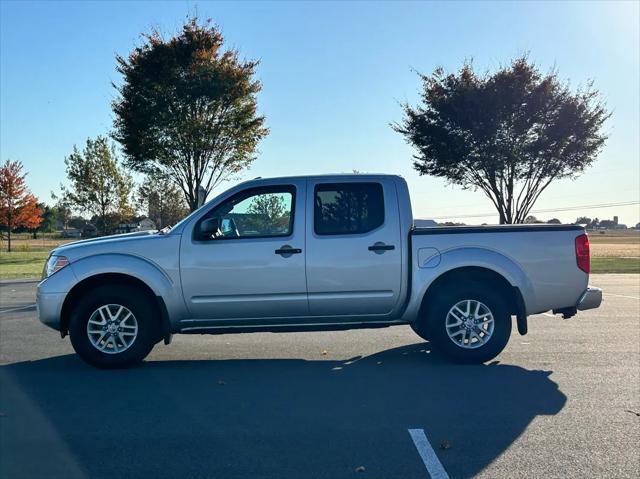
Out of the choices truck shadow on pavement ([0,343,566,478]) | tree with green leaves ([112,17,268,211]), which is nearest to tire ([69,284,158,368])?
truck shadow on pavement ([0,343,566,478])

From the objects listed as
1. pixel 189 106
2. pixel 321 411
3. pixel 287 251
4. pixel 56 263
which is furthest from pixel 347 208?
pixel 189 106

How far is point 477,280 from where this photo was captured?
696 cm

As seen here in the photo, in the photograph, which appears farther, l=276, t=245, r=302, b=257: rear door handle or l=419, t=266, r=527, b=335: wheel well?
l=419, t=266, r=527, b=335: wheel well

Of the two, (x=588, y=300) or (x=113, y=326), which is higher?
(x=588, y=300)

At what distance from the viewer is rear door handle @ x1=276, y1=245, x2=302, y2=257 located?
21.9 ft

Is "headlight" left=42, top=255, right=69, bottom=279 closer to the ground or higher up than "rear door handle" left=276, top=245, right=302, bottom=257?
closer to the ground

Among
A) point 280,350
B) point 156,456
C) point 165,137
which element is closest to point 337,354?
point 280,350

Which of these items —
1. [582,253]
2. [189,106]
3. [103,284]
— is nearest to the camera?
[103,284]

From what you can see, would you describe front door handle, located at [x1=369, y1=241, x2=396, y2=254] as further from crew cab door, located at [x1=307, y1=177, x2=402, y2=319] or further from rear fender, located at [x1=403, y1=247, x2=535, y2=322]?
rear fender, located at [x1=403, y1=247, x2=535, y2=322]

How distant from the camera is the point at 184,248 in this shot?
6691 millimetres

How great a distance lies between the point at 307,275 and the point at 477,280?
6.45 feet

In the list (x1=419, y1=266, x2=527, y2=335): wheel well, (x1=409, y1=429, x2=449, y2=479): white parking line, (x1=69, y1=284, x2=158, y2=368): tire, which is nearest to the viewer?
(x1=409, y1=429, x2=449, y2=479): white parking line

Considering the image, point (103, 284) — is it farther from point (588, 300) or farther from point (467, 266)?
point (588, 300)

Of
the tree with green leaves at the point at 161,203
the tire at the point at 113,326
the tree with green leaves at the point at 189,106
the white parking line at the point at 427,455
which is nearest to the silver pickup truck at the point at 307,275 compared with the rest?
the tire at the point at 113,326
